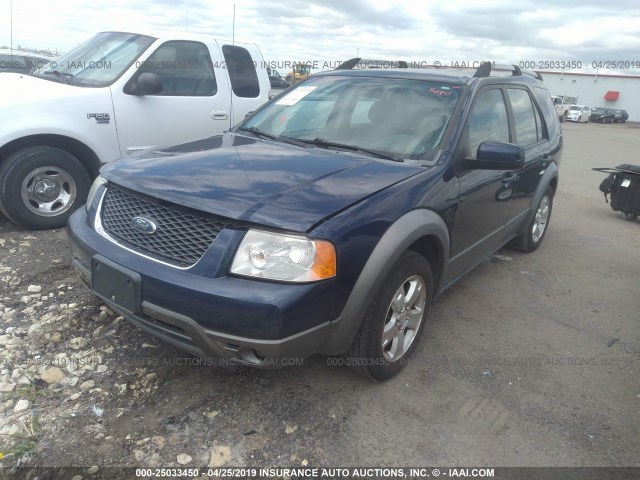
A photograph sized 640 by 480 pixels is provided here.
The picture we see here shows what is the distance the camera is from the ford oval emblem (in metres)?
2.31

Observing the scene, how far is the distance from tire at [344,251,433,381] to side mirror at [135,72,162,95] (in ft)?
10.8

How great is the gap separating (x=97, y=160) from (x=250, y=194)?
3024 millimetres

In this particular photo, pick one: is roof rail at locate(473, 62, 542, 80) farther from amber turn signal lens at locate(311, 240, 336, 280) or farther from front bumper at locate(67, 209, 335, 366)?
front bumper at locate(67, 209, 335, 366)

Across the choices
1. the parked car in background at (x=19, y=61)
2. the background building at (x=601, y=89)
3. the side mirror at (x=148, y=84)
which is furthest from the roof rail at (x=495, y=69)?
the background building at (x=601, y=89)

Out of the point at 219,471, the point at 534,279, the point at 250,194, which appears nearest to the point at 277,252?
the point at 250,194

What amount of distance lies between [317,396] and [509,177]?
2216 millimetres

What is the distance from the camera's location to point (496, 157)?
9.56 ft

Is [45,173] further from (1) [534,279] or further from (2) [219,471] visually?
(1) [534,279]

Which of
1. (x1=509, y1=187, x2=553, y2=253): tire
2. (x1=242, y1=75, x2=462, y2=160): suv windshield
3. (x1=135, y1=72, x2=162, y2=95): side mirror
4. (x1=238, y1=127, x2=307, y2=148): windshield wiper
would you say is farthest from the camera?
(x1=509, y1=187, x2=553, y2=253): tire

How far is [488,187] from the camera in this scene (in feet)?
10.9

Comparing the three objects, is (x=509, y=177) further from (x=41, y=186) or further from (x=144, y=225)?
(x=41, y=186)

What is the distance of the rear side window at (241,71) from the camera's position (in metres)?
5.63

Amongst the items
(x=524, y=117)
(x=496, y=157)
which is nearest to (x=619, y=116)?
(x=524, y=117)

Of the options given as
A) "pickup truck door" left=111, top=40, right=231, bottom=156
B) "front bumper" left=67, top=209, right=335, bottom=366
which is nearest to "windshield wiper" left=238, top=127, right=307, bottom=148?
"front bumper" left=67, top=209, right=335, bottom=366
